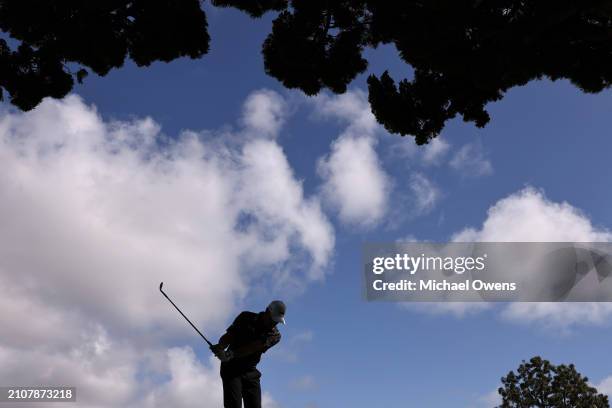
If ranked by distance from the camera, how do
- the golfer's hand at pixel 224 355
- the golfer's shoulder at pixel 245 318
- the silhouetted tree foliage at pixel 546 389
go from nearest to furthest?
1. the golfer's hand at pixel 224 355
2. the golfer's shoulder at pixel 245 318
3. the silhouetted tree foliage at pixel 546 389

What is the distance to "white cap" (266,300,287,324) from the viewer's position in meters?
5.96

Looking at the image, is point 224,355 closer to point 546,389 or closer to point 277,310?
point 277,310

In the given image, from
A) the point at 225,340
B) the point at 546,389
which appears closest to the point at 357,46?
the point at 225,340

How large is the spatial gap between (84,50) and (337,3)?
11.9ft

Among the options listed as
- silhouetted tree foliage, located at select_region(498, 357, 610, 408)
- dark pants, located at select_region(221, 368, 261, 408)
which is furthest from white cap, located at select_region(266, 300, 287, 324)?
silhouetted tree foliage, located at select_region(498, 357, 610, 408)

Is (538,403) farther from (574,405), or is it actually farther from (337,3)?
(337,3)

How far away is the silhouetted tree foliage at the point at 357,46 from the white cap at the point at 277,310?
3.25 meters

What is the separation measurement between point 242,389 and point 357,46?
16.6ft

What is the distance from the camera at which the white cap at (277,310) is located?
5957 millimetres

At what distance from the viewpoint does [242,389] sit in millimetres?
6090

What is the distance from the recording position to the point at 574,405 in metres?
34.9

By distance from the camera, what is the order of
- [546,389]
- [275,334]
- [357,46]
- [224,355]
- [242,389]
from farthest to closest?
[546,389], [357,46], [275,334], [242,389], [224,355]

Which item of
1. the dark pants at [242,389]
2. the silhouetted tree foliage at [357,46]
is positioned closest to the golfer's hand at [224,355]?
the dark pants at [242,389]

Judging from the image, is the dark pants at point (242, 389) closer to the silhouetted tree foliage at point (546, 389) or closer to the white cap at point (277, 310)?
the white cap at point (277, 310)
